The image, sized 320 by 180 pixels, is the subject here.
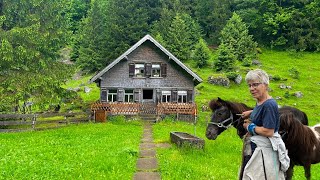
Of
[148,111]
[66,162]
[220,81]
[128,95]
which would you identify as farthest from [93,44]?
[66,162]

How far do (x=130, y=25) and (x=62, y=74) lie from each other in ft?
128

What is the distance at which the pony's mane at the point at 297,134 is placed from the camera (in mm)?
6891

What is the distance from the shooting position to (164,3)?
79562mm

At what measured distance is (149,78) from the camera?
3659cm

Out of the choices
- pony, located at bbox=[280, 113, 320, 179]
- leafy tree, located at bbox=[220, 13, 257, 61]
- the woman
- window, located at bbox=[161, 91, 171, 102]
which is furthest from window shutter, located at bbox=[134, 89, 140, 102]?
the woman

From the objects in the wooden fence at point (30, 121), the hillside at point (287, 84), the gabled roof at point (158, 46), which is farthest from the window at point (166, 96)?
the wooden fence at point (30, 121)

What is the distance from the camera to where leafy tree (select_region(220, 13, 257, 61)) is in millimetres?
61844

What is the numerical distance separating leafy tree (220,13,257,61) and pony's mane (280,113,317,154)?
52.6 m

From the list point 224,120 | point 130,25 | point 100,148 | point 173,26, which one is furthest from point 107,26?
point 224,120

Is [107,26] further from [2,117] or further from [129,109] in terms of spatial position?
[2,117]

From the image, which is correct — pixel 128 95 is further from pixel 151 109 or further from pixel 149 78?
pixel 151 109

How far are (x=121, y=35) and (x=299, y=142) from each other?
58.2m

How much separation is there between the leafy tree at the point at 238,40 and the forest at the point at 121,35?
0.62 feet

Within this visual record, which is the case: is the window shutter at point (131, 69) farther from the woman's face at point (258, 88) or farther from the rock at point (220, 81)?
the woman's face at point (258, 88)
